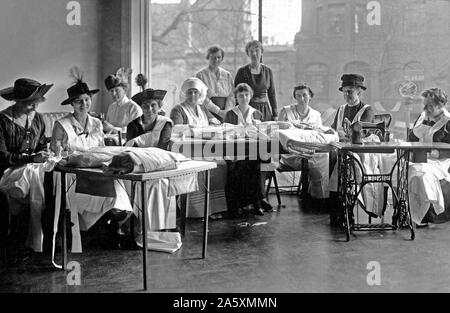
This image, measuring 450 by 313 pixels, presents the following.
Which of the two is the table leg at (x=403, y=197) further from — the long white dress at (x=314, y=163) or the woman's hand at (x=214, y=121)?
the woman's hand at (x=214, y=121)

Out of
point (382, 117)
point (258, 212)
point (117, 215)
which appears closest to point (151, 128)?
point (117, 215)

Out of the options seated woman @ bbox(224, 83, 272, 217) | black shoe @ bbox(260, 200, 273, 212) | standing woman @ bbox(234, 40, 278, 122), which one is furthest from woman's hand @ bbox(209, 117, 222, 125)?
black shoe @ bbox(260, 200, 273, 212)

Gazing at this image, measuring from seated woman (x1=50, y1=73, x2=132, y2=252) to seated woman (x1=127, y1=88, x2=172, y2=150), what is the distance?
12.0 inches

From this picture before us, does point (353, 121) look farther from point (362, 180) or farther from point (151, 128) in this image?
point (151, 128)

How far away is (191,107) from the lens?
19.6ft

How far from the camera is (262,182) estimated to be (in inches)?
237

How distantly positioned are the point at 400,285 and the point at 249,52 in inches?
146

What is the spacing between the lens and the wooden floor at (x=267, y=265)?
11.7 ft

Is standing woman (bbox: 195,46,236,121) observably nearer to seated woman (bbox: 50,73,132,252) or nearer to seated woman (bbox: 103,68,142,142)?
seated woman (bbox: 103,68,142,142)

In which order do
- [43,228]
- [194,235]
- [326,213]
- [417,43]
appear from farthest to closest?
[417,43] → [326,213] → [194,235] → [43,228]

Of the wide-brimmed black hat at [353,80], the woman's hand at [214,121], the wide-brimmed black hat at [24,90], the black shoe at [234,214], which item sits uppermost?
the wide-brimmed black hat at [353,80]

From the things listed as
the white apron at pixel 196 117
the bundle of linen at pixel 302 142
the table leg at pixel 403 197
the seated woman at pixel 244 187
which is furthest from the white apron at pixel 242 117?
the table leg at pixel 403 197
